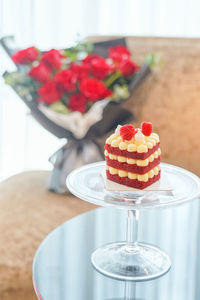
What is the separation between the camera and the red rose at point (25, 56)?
1747 mm

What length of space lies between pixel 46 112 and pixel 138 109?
0.37 meters

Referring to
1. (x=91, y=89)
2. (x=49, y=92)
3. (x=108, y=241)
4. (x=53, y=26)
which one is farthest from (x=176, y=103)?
(x=53, y=26)

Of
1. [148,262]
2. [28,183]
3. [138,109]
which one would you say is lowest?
[28,183]

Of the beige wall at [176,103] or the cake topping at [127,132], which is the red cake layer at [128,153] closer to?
the cake topping at [127,132]

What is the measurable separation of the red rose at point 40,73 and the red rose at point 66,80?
0.05m

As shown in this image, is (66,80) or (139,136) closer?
(139,136)


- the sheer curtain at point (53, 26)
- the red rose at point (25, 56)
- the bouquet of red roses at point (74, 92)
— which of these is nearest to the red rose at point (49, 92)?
the bouquet of red roses at point (74, 92)

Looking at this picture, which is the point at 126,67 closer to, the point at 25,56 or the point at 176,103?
the point at 176,103

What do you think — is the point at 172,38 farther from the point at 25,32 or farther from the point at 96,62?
the point at 25,32

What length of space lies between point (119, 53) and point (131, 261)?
0.93 meters

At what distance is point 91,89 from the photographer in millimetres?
1677

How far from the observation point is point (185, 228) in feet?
4.33

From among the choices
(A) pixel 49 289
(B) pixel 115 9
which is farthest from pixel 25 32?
(A) pixel 49 289

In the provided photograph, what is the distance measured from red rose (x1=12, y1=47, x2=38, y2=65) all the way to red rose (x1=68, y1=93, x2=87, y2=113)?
0.22 meters
